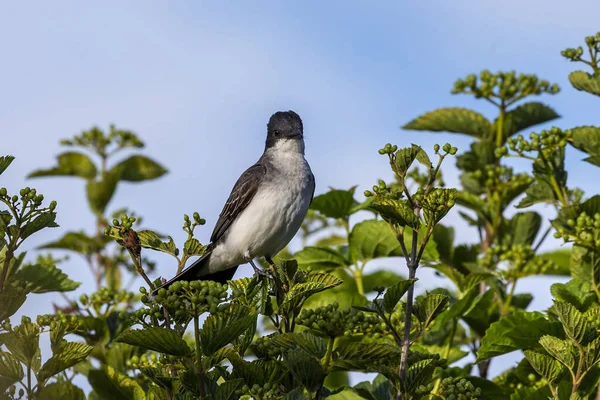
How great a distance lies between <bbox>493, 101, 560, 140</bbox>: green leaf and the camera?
7.33 meters

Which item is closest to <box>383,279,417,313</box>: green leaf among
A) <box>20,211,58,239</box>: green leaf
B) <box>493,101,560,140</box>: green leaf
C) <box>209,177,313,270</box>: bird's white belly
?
<box>20,211,58,239</box>: green leaf

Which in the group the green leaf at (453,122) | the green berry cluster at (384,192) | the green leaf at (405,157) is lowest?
the green berry cluster at (384,192)

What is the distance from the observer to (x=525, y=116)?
7336mm

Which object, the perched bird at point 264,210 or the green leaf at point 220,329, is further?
the perched bird at point 264,210

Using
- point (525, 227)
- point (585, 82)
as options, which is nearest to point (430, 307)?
point (585, 82)

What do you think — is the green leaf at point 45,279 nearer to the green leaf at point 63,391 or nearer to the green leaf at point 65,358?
the green leaf at point 63,391

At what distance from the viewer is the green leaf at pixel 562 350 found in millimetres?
4219

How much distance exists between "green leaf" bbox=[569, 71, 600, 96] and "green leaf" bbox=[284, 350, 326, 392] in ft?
9.98

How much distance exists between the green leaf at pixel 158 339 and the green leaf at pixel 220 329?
0.28ft

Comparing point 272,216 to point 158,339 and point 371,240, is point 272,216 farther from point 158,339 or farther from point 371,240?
point 158,339

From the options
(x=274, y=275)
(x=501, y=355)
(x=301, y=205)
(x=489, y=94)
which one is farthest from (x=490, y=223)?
(x=274, y=275)

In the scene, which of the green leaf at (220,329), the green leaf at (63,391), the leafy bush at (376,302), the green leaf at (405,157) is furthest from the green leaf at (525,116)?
the green leaf at (220,329)

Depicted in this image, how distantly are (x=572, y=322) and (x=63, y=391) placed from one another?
2446mm

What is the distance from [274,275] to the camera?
4938mm
